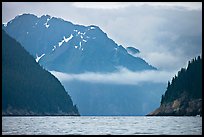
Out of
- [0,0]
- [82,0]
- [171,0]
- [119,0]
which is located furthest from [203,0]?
[0,0]

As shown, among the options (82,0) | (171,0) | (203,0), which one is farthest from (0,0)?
(203,0)

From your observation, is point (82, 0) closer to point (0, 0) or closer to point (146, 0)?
point (146, 0)

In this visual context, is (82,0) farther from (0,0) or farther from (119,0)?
(0,0)

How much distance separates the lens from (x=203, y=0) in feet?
164

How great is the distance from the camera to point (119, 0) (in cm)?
4806

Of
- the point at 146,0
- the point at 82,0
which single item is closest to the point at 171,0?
the point at 146,0

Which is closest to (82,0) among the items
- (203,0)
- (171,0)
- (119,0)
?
Result: (119,0)

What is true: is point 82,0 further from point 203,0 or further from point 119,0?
point 203,0

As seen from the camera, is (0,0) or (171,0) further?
(0,0)

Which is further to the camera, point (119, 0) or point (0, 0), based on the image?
point (0, 0)

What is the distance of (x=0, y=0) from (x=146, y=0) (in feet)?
51.5

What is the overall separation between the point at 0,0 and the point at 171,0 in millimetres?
18200

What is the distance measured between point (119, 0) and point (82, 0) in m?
3.70

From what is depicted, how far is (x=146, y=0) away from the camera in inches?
1916
